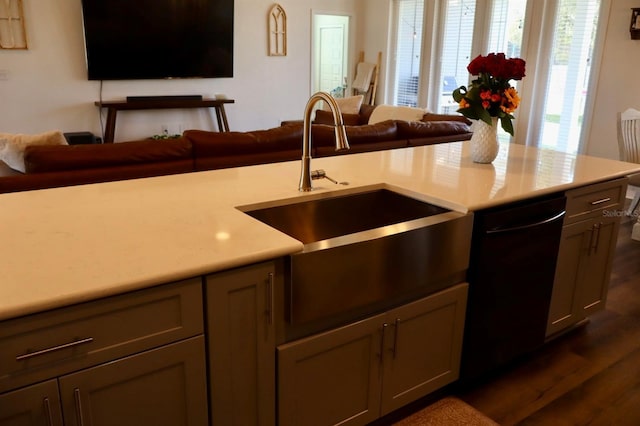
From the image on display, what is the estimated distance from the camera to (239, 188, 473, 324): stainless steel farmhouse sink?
5.04 ft

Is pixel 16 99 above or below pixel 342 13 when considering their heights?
below

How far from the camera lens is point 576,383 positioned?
7.86 feet

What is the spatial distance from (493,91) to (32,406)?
2248 millimetres

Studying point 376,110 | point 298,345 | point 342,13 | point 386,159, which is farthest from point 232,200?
point 342,13

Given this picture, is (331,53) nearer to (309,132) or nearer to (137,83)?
(137,83)

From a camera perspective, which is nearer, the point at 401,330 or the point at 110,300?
the point at 110,300

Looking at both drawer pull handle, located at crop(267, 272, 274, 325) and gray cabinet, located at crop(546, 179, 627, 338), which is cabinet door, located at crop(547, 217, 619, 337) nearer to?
gray cabinet, located at crop(546, 179, 627, 338)

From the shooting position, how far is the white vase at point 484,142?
2.64 meters

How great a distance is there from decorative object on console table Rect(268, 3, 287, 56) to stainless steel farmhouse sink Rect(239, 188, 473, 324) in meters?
5.96

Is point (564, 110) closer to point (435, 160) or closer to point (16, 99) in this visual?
point (435, 160)

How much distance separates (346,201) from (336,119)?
448mm

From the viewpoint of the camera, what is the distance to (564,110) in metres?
5.99

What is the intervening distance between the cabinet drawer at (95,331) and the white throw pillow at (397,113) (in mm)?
4792

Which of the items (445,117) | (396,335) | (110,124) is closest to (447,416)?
(396,335)
